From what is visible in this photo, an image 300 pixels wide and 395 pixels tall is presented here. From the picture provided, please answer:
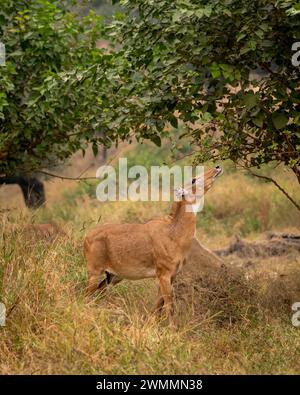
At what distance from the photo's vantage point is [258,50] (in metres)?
9.21

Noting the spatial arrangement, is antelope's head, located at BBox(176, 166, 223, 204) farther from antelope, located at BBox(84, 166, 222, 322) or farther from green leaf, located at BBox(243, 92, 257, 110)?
green leaf, located at BBox(243, 92, 257, 110)

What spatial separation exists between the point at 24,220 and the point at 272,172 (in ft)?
45.3

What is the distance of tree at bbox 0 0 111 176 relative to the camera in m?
11.1

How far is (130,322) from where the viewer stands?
826 cm

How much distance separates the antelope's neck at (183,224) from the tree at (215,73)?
2.55 ft

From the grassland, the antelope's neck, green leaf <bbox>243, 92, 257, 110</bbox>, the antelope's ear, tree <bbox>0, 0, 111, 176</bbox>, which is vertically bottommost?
the grassland

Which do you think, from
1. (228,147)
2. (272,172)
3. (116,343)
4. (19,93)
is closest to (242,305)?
(228,147)

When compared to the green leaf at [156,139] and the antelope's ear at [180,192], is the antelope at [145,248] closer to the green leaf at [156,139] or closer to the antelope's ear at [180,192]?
the antelope's ear at [180,192]

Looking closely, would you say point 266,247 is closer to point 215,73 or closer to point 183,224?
point 183,224

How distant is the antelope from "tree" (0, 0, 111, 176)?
4.63 feet

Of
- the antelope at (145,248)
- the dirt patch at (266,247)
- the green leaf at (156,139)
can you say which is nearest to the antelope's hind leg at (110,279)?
the antelope at (145,248)

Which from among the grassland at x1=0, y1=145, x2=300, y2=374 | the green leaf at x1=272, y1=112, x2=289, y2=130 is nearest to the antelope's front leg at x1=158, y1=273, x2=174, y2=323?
the grassland at x1=0, y1=145, x2=300, y2=374

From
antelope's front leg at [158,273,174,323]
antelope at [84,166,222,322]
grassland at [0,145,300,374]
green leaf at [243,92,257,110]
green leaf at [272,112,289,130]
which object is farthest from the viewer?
antelope at [84,166,222,322]

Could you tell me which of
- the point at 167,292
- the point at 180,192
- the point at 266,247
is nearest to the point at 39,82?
the point at 180,192
